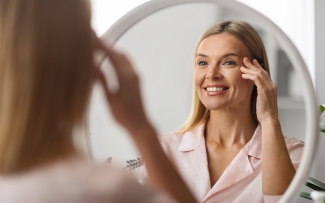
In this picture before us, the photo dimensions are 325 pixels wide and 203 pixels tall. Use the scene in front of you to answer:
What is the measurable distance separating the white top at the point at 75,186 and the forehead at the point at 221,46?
25 centimetres

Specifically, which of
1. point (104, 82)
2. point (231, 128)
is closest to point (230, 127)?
point (231, 128)

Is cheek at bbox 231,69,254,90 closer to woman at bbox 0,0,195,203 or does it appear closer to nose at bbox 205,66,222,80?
nose at bbox 205,66,222,80

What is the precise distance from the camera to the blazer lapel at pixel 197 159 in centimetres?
65

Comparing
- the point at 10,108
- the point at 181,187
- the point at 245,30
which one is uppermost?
the point at 245,30

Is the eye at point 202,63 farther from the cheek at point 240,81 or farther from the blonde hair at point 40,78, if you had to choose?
the blonde hair at point 40,78

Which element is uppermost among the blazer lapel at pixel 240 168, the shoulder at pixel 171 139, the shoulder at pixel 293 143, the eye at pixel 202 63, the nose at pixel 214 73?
the eye at pixel 202 63

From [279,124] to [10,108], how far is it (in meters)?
0.39

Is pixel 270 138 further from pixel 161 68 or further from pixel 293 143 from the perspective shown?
pixel 161 68

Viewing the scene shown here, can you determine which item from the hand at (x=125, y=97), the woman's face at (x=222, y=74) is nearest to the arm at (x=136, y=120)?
the hand at (x=125, y=97)

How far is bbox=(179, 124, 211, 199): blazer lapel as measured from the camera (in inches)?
25.7

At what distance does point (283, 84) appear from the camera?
0.63m

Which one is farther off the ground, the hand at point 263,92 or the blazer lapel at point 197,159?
the hand at point 263,92

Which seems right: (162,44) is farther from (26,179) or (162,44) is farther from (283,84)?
(26,179)

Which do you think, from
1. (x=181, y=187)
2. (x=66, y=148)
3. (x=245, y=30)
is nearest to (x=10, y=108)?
(x=66, y=148)
